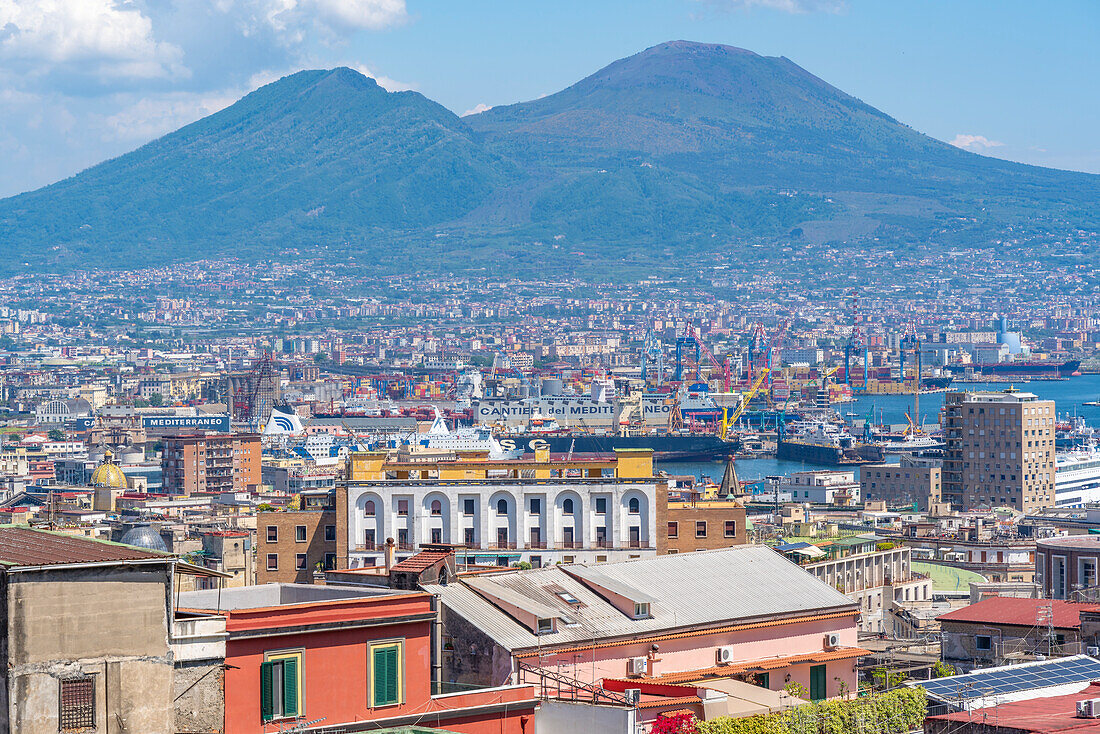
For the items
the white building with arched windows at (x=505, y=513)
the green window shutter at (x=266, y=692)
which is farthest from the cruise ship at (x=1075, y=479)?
the green window shutter at (x=266, y=692)

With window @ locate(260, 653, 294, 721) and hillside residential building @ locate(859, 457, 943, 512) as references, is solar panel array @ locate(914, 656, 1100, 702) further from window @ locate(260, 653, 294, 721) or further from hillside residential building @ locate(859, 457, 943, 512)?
hillside residential building @ locate(859, 457, 943, 512)

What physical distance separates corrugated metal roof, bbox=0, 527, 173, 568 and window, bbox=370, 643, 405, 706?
1803 mm

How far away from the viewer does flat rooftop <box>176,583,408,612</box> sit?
39.0ft

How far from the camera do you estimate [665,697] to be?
1230 centimetres

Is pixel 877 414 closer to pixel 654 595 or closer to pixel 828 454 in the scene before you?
pixel 828 454

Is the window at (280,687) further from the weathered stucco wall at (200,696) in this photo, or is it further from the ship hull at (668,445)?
the ship hull at (668,445)

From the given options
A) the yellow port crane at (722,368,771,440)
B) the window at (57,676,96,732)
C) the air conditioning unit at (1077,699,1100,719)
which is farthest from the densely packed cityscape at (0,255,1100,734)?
the yellow port crane at (722,368,771,440)

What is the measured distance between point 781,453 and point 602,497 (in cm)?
9902

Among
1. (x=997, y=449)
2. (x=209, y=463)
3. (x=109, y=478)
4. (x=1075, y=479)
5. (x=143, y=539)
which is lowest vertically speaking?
(x=209, y=463)

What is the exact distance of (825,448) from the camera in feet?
407

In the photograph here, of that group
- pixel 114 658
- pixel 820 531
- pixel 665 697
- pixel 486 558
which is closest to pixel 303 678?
pixel 114 658

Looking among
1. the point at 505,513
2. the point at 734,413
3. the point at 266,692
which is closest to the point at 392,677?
the point at 266,692

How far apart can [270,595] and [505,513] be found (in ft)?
64.3

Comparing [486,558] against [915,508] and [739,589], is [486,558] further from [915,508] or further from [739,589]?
[915,508]
